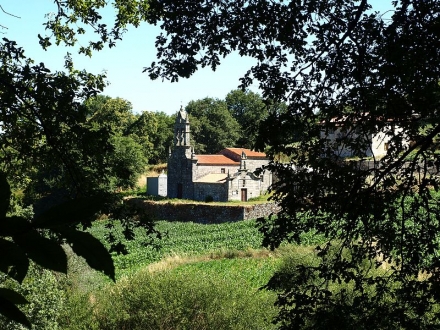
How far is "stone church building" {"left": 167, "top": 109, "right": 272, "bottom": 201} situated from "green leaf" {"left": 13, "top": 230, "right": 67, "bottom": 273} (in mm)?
36447

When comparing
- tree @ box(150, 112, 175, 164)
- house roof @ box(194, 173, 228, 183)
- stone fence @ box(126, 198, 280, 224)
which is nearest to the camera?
stone fence @ box(126, 198, 280, 224)

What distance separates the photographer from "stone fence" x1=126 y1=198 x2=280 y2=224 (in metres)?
35.4

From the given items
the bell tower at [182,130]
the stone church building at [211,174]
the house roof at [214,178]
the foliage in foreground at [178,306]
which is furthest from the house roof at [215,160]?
the foliage in foreground at [178,306]

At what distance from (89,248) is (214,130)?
6086 centimetres

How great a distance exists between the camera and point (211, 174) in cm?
4169

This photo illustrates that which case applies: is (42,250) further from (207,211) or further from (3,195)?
(207,211)

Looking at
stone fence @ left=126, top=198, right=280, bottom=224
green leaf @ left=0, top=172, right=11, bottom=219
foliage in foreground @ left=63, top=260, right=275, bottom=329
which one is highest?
green leaf @ left=0, top=172, right=11, bottom=219

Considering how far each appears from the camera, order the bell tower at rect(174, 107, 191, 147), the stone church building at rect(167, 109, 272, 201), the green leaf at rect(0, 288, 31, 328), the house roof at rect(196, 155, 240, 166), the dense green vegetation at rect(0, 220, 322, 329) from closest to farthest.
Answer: the green leaf at rect(0, 288, 31, 328) < the dense green vegetation at rect(0, 220, 322, 329) < the stone church building at rect(167, 109, 272, 201) < the house roof at rect(196, 155, 240, 166) < the bell tower at rect(174, 107, 191, 147)

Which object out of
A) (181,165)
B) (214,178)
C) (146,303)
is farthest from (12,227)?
(181,165)

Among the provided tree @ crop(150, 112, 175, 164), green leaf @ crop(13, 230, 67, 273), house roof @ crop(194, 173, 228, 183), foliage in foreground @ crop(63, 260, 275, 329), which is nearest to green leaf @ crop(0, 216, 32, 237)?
green leaf @ crop(13, 230, 67, 273)

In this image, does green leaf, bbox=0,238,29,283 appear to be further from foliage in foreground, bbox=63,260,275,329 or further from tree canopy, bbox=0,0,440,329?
foliage in foreground, bbox=63,260,275,329

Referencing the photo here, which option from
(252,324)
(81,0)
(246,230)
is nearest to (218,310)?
(252,324)

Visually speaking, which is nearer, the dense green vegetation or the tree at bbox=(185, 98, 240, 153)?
the dense green vegetation

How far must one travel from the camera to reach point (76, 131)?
190 inches
